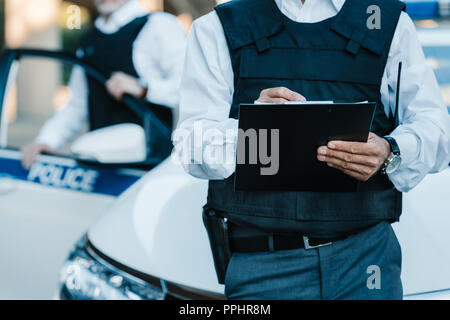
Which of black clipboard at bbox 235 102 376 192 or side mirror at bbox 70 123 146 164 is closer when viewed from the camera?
black clipboard at bbox 235 102 376 192

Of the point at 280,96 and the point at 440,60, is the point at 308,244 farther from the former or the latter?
the point at 440,60

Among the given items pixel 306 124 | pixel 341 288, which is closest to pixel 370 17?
pixel 306 124

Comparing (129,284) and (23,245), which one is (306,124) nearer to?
A: (129,284)

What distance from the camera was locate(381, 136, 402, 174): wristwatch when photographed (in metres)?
1.31

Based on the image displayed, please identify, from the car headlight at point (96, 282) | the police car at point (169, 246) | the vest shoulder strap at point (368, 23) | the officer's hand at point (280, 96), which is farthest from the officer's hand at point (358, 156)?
the car headlight at point (96, 282)

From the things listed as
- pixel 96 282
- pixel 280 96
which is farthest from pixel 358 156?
pixel 96 282

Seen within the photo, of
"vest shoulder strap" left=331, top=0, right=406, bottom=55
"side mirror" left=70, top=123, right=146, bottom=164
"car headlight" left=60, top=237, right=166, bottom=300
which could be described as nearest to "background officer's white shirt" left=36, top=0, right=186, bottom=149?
"side mirror" left=70, top=123, right=146, bottom=164

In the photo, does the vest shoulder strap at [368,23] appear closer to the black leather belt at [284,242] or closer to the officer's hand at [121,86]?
the black leather belt at [284,242]

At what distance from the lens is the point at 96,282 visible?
1634 millimetres

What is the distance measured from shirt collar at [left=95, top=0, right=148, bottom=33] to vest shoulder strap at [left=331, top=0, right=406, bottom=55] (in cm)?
159

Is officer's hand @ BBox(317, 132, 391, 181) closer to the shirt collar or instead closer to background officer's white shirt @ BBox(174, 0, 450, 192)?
background officer's white shirt @ BBox(174, 0, 450, 192)

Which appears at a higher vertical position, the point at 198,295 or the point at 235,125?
the point at 235,125
